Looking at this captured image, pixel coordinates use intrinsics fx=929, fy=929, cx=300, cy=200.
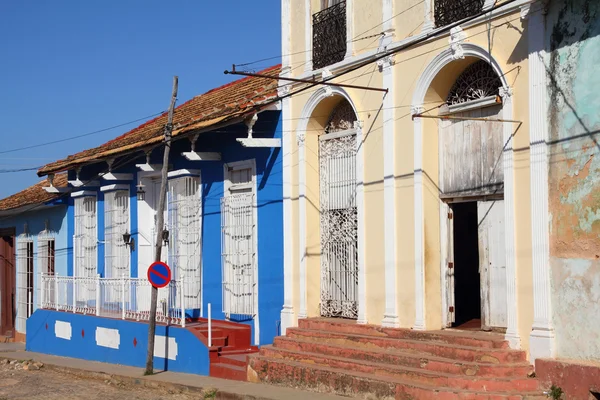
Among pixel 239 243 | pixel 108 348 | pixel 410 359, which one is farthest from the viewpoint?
pixel 108 348

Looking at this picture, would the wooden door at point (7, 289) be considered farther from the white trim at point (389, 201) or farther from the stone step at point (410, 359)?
the white trim at point (389, 201)

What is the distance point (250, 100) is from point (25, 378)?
6567mm

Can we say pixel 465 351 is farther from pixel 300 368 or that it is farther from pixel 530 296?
pixel 300 368

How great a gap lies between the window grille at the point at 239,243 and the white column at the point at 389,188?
3659 mm

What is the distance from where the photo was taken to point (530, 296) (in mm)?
10312

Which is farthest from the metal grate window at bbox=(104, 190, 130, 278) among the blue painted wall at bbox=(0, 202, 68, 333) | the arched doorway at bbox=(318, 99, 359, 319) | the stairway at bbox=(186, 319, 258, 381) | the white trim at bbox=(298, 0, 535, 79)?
the white trim at bbox=(298, 0, 535, 79)

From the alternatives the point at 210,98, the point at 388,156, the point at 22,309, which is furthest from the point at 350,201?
the point at 22,309

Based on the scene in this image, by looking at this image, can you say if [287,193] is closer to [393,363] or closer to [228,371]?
[228,371]

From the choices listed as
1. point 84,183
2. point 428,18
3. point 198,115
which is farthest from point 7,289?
point 428,18

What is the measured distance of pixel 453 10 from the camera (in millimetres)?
11508

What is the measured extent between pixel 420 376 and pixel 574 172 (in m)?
2.97

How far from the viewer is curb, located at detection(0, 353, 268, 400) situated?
41.3 ft

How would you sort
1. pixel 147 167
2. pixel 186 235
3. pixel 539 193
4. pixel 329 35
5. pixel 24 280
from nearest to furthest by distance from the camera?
pixel 539 193 < pixel 329 35 < pixel 186 235 < pixel 147 167 < pixel 24 280

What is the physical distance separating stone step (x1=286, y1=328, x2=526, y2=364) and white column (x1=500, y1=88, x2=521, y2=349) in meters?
0.24
